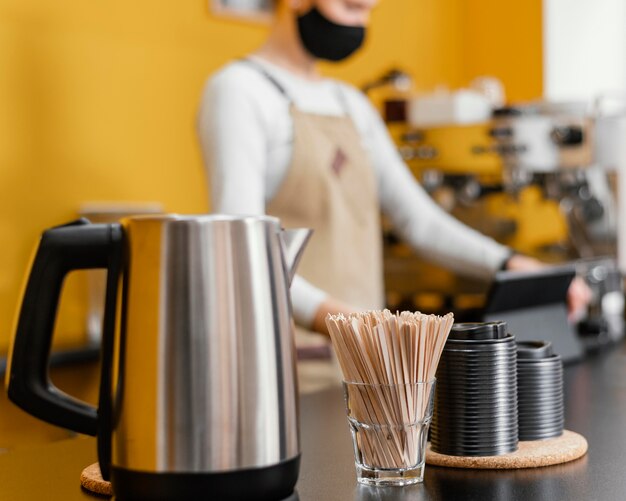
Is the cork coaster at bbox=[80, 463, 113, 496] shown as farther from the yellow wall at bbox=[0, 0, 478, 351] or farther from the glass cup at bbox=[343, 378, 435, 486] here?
the yellow wall at bbox=[0, 0, 478, 351]

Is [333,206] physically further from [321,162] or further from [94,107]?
[94,107]

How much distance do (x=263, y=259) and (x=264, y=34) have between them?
248cm

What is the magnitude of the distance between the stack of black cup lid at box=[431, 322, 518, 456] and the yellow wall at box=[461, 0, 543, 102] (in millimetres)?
3030

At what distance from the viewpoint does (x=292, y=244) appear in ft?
2.98

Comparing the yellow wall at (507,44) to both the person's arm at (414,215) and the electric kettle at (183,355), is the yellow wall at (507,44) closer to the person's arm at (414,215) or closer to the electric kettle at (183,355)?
the person's arm at (414,215)

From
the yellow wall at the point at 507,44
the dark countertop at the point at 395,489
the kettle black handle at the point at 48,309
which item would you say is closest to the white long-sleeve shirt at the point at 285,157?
the dark countertop at the point at 395,489

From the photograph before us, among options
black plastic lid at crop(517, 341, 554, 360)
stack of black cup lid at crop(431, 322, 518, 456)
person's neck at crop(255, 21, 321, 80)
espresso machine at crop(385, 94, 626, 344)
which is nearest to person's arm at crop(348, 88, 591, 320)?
espresso machine at crop(385, 94, 626, 344)

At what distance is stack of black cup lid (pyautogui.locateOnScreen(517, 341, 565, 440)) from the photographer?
1050mm

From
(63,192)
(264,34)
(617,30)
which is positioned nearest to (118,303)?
(63,192)

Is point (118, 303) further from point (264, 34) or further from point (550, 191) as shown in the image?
point (264, 34)

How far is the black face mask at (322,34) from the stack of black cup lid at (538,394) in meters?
1.32

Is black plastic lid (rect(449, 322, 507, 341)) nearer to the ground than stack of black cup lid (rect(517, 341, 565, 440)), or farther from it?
farther from it

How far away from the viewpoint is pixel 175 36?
114 inches

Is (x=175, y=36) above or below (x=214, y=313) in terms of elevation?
above
